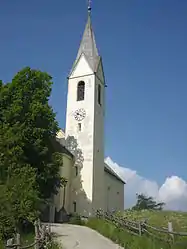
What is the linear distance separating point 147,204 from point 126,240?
55.1m

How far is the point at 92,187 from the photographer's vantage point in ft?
127

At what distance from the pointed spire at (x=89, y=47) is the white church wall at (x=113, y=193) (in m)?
14.7

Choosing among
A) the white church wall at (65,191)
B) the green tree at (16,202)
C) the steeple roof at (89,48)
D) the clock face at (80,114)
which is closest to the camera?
the green tree at (16,202)

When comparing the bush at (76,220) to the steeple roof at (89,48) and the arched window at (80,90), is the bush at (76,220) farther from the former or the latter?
the steeple roof at (89,48)

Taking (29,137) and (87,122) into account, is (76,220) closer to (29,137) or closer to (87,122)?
(29,137)

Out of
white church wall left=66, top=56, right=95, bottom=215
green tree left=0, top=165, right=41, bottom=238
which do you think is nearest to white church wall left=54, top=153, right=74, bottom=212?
white church wall left=66, top=56, right=95, bottom=215

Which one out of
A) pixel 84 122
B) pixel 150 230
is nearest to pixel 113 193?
pixel 84 122

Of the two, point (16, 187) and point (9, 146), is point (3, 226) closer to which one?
point (16, 187)

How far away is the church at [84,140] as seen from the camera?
38.7 m

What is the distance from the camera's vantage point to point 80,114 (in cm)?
4278

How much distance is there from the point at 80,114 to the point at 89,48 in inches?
398

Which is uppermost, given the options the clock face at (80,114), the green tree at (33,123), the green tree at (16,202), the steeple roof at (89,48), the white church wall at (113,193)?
the steeple roof at (89,48)

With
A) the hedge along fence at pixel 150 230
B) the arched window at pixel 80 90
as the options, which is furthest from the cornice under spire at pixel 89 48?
the hedge along fence at pixel 150 230

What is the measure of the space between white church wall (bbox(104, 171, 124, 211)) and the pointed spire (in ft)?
48.4
